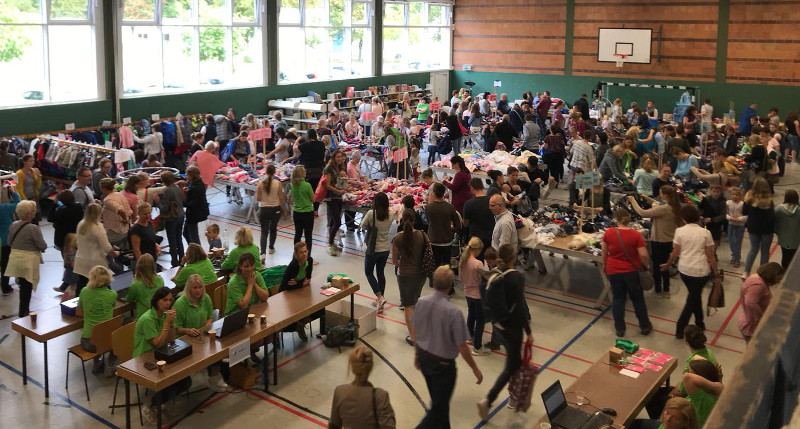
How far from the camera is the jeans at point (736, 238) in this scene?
10.8 meters

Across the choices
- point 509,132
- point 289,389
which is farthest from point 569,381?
point 509,132

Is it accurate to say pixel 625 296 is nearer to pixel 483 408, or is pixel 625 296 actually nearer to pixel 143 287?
pixel 483 408

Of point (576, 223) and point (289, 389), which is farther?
point (576, 223)

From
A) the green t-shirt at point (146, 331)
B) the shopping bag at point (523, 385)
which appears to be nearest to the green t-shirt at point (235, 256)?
the green t-shirt at point (146, 331)

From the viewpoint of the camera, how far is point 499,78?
2905 cm

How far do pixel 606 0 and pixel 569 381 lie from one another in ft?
70.5

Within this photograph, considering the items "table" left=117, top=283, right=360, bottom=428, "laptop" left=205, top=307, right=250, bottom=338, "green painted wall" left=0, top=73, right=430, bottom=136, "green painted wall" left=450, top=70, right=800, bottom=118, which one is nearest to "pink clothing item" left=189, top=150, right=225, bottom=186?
"table" left=117, top=283, right=360, bottom=428

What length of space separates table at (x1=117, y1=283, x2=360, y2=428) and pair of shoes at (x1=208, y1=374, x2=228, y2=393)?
1.31 feet

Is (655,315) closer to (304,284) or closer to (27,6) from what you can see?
(304,284)

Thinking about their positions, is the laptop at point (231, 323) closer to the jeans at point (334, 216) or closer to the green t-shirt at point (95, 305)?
the green t-shirt at point (95, 305)

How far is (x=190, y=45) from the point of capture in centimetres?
1986

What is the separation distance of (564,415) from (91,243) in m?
5.69

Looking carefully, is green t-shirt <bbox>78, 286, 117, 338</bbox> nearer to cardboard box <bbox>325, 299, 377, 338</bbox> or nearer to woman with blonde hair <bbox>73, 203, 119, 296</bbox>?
woman with blonde hair <bbox>73, 203, 119, 296</bbox>

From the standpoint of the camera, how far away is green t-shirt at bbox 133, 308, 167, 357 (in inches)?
254
